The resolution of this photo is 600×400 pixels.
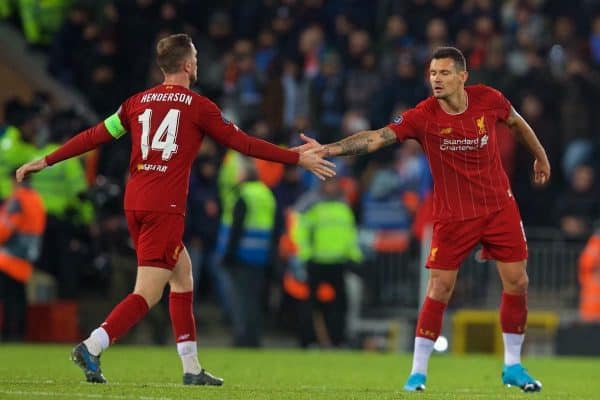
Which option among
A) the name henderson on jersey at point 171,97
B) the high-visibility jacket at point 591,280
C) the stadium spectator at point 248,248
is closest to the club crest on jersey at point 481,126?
the name henderson on jersey at point 171,97

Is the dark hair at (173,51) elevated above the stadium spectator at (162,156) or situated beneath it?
elevated above

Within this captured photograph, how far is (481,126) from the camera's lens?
12367 mm

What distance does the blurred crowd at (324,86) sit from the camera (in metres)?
21.9

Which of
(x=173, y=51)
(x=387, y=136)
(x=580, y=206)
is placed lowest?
(x=387, y=136)

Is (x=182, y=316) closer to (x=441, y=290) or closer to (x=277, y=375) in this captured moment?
(x=441, y=290)

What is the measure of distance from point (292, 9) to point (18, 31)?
4.21m

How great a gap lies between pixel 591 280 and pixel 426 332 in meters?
8.57

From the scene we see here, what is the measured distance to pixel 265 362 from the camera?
17344 mm

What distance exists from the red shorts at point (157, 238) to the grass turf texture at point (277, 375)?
88 centimetres

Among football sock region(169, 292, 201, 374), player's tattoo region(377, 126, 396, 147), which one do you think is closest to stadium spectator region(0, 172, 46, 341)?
football sock region(169, 292, 201, 374)

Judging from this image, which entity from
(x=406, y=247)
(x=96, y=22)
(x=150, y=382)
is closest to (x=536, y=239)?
(x=406, y=247)

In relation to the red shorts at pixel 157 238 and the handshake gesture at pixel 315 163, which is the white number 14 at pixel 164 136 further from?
the handshake gesture at pixel 315 163

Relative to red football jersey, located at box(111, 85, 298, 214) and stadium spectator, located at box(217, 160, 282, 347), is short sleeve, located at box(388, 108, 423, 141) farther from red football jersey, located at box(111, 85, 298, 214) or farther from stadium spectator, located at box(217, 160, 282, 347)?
stadium spectator, located at box(217, 160, 282, 347)

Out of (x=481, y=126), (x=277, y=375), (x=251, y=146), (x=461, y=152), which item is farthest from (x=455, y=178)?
(x=277, y=375)
